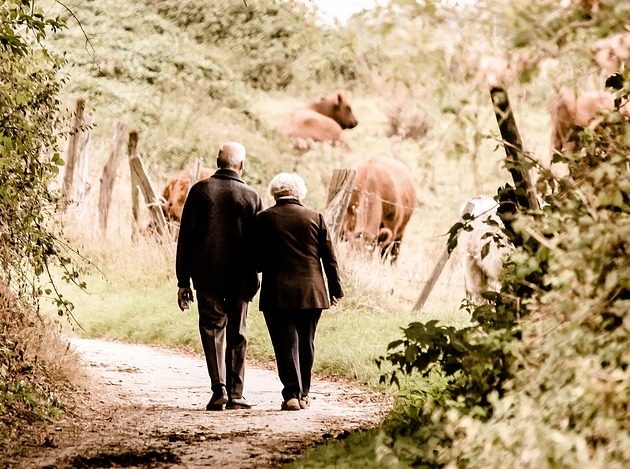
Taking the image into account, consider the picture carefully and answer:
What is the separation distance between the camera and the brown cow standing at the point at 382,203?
805 inches

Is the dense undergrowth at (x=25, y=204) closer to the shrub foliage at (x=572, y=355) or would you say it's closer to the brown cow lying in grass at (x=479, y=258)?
the shrub foliage at (x=572, y=355)

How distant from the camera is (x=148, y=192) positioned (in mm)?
19750

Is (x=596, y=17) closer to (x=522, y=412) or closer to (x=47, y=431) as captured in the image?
(x=522, y=412)

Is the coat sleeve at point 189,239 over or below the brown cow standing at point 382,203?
below

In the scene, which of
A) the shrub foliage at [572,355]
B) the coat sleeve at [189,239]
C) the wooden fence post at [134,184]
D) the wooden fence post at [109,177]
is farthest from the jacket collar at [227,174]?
the wooden fence post at [109,177]

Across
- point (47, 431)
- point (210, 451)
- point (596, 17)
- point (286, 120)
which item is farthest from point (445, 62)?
point (286, 120)

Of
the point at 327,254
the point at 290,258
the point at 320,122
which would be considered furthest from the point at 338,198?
the point at 320,122

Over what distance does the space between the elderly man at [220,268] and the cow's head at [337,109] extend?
24.4m

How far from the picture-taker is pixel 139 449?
753 centimetres

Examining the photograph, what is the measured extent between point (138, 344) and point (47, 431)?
6.51 metres

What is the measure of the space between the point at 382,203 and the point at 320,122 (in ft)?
39.7

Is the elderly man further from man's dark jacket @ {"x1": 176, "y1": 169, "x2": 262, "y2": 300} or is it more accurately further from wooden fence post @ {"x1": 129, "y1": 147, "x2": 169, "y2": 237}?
wooden fence post @ {"x1": 129, "y1": 147, "x2": 169, "y2": 237}

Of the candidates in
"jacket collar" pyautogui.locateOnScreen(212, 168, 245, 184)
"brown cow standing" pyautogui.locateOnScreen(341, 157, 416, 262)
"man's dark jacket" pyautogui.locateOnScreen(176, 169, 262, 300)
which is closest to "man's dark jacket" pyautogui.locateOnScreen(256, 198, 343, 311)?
"man's dark jacket" pyautogui.locateOnScreen(176, 169, 262, 300)

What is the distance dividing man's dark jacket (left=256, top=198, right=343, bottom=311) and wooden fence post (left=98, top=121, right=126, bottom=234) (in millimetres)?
11642
